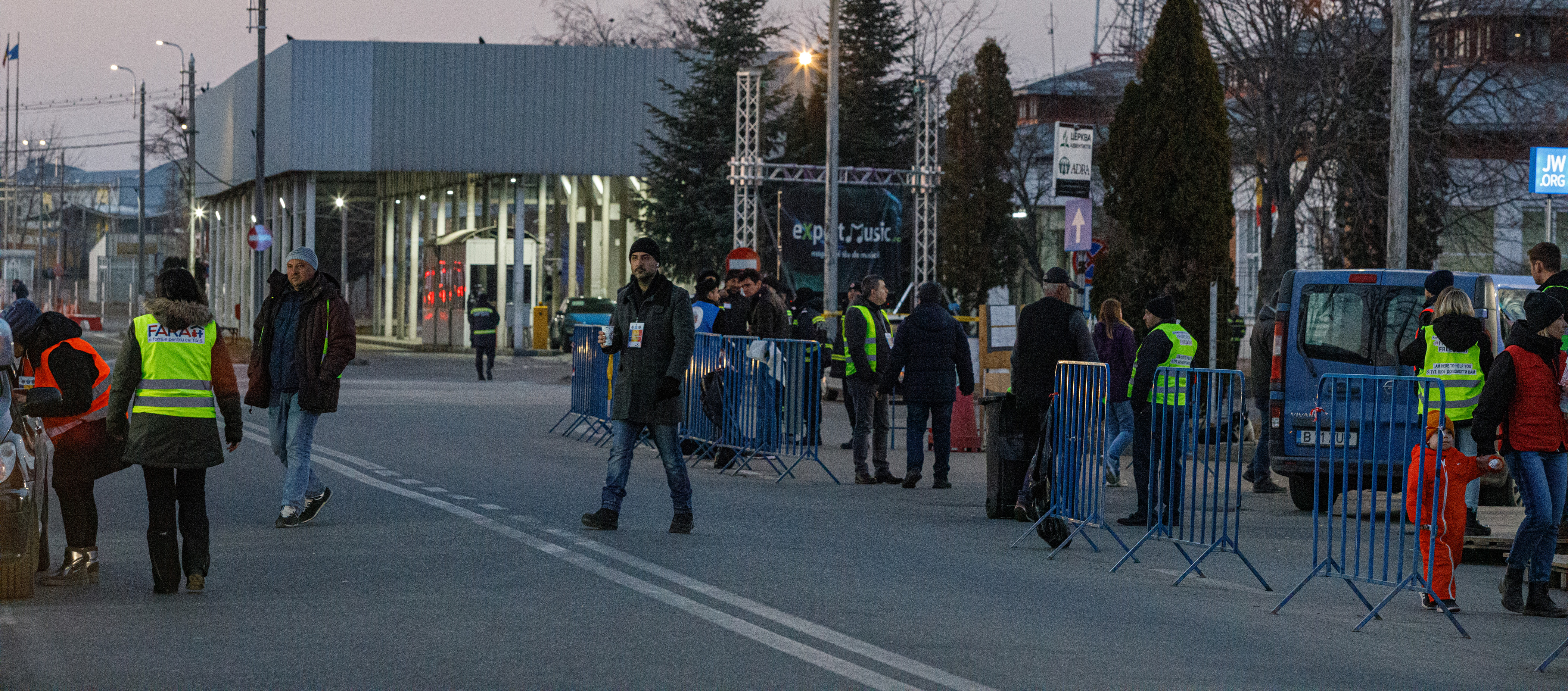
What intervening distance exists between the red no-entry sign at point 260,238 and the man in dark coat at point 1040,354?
3184cm

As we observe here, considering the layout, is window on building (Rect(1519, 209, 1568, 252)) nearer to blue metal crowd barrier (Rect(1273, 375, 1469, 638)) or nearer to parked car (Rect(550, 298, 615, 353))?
parked car (Rect(550, 298, 615, 353))

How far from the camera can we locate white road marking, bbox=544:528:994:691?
6.69 metres

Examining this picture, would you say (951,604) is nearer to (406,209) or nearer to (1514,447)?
(1514,447)

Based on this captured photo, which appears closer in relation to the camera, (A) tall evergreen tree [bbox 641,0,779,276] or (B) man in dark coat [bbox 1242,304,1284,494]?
(B) man in dark coat [bbox 1242,304,1284,494]

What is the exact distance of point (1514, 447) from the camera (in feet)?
28.3

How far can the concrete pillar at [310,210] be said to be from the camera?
50219mm

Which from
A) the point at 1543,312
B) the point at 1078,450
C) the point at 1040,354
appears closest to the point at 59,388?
the point at 1078,450

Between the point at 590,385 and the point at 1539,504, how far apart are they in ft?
39.6

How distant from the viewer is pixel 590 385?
19.1m

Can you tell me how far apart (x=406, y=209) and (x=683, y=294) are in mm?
51967

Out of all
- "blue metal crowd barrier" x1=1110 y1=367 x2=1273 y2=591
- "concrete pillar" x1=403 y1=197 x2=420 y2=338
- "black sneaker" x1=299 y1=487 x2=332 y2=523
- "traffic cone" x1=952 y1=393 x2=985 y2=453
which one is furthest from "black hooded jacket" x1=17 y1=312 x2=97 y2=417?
"concrete pillar" x1=403 y1=197 x2=420 y2=338

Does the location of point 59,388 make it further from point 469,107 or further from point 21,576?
point 469,107

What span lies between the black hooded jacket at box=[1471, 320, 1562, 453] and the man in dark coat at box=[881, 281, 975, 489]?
5875mm

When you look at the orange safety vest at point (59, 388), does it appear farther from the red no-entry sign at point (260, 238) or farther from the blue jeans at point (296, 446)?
the red no-entry sign at point (260, 238)
